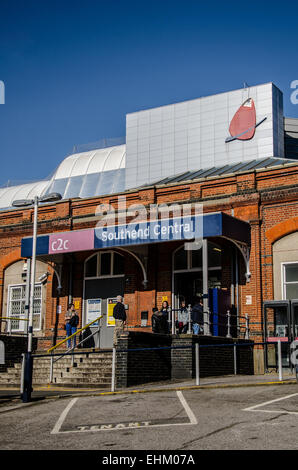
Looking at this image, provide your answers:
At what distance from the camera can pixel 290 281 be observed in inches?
885

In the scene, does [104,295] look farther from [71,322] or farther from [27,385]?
[27,385]

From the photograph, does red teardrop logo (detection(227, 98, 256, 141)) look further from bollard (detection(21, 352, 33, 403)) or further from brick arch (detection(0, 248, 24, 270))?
bollard (detection(21, 352, 33, 403))

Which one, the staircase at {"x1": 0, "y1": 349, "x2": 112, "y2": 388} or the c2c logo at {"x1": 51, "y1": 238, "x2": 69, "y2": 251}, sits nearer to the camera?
the staircase at {"x1": 0, "y1": 349, "x2": 112, "y2": 388}

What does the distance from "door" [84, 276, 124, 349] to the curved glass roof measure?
648 inches

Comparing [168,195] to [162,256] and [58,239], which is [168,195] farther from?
[58,239]

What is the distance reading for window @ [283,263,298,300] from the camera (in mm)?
22344

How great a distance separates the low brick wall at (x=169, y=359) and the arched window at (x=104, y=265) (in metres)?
6.91

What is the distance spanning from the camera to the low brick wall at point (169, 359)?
1784 centimetres

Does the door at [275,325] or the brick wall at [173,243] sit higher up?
the brick wall at [173,243]

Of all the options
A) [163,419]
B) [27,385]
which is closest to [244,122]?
[27,385]

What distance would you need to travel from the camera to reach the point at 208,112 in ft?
133

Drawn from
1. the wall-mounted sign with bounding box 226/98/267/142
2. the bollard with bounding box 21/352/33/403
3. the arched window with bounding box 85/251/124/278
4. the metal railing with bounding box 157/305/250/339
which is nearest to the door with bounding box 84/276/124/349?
the arched window with bounding box 85/251/124/278

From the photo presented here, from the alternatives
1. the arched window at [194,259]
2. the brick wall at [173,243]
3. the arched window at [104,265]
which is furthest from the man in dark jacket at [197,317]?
the arched window at [104,265]

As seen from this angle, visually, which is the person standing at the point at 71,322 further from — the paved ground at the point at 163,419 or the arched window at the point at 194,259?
the paved ground at the point at 163,419
